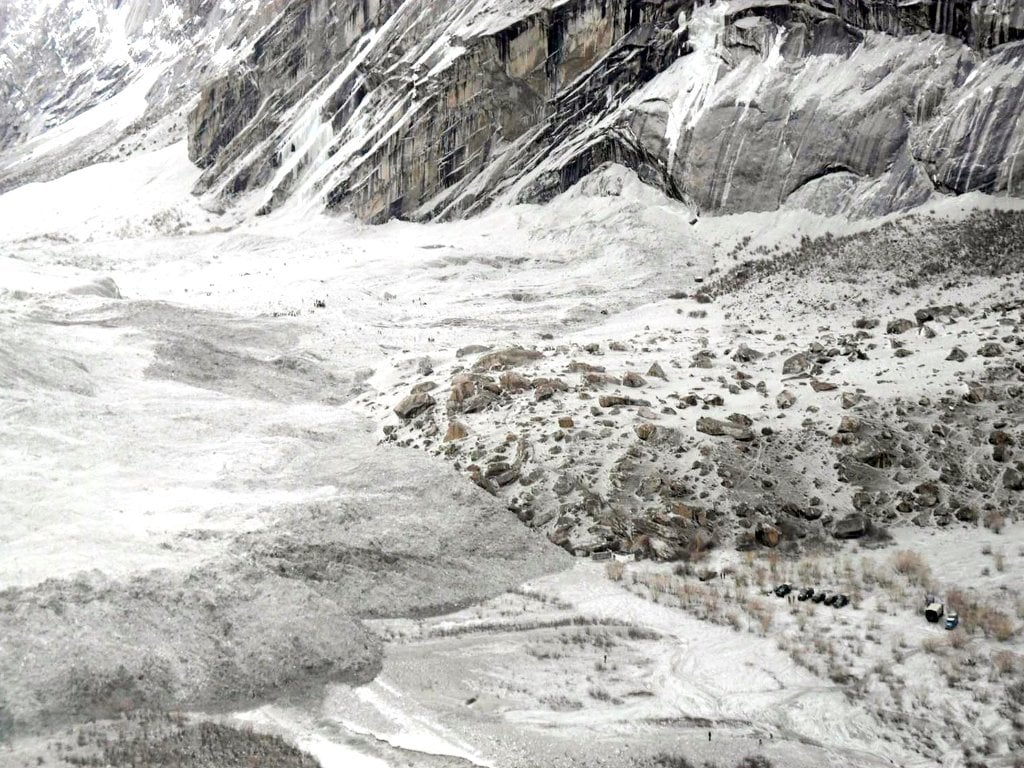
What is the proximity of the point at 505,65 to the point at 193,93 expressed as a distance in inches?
1508

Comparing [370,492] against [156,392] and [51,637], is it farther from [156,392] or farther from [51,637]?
[156,392]

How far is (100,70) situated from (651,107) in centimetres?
7360

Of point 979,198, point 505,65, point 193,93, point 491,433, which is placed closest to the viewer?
point 491,433

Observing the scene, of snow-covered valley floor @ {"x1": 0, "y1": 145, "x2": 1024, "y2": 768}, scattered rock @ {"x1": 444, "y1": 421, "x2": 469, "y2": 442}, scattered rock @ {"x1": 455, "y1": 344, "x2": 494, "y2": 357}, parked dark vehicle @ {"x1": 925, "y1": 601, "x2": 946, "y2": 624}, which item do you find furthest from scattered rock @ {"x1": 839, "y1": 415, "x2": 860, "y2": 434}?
scattered rock @ {"x1": 455, "y1": 344, "x2": 494, "y2": 357}

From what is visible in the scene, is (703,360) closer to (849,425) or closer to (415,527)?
(849,425)

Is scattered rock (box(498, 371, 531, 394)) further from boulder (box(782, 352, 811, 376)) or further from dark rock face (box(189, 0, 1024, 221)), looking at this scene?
dark rock face (box(189, 0, 1024, 221))

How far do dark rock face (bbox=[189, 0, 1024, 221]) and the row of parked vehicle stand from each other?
19667 mm

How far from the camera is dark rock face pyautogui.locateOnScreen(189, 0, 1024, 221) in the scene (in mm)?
28328

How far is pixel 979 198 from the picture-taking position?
25.9 meters

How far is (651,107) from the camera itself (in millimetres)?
35031

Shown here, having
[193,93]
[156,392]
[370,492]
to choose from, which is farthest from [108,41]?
[370,492]

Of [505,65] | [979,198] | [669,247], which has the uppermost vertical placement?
[505,65]

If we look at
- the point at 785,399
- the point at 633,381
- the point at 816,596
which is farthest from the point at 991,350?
the point at 816,596

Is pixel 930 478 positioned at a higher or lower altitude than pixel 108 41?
lower
